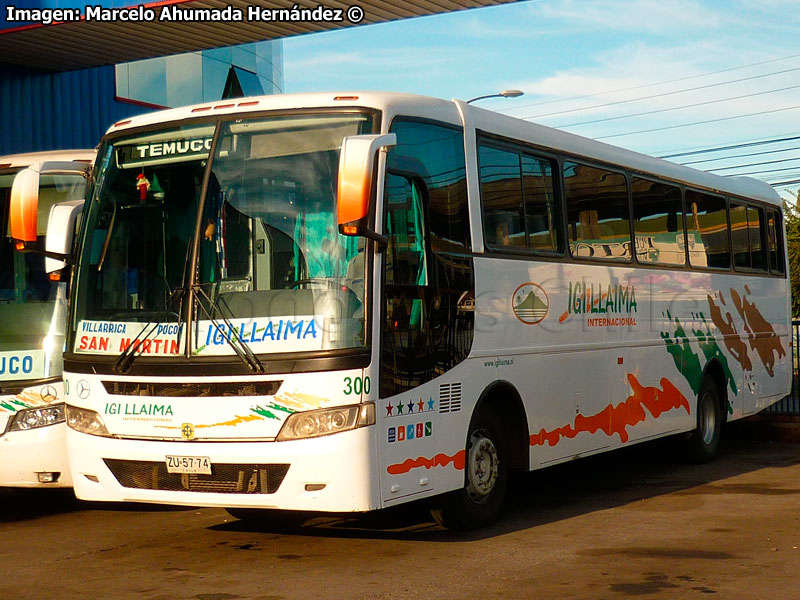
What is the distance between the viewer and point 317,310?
301 inches

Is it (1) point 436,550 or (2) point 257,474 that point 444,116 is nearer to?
(2) point 257,474

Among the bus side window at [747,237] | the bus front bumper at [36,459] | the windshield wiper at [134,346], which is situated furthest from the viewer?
the bus side window at [747,237]

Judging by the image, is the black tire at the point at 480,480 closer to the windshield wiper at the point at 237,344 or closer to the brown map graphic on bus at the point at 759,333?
the windshield wiper at the point at 237,344

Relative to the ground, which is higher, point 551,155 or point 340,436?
point 551,155

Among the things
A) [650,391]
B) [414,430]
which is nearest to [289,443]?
[414,430]

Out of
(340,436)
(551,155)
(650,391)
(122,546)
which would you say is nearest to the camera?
(340,436)

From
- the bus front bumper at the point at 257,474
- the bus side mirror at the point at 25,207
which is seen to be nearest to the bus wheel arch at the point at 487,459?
the bus front bumper at the point at 257,474

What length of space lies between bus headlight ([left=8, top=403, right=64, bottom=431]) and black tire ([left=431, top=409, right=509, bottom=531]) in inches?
127

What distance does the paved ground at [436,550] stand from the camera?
23.4 feet

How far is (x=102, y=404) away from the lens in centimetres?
826

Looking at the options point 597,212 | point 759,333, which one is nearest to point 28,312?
point 597,212

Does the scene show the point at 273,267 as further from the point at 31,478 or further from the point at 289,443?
the point at 31,478

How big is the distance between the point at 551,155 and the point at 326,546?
13.7ft

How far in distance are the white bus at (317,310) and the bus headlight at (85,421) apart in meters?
0.01
